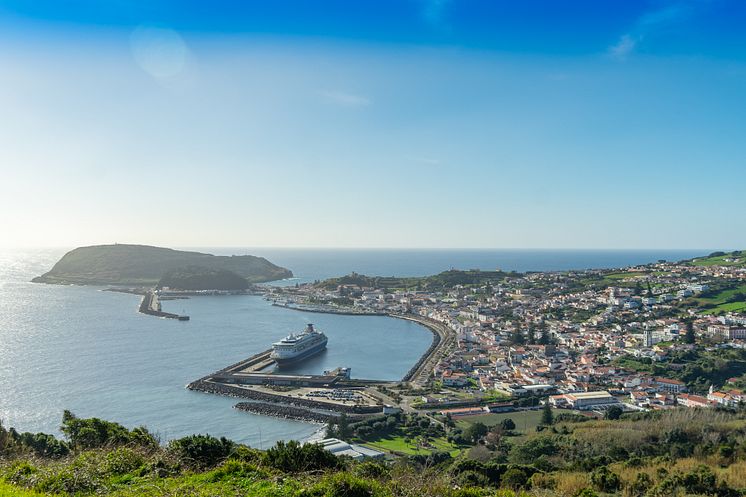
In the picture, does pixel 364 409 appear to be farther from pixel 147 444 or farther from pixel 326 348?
pixel 326 348

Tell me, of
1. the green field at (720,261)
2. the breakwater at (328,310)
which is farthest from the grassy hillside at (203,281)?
the green field at (720,261)

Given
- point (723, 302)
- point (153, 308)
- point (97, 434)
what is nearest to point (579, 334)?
point (723, 302)

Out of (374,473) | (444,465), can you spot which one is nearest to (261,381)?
(444,465)

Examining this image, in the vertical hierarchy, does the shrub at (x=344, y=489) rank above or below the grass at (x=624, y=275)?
above

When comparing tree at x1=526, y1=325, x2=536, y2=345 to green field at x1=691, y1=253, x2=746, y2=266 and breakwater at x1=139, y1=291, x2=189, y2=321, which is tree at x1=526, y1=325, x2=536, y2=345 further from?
green field at x1=691, y1=253, x2=746, y2=266

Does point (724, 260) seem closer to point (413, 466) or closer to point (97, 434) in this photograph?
point (413, 466)

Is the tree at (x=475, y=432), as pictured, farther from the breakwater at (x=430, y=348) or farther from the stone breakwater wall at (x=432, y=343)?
the stone breakwater wall at (x=432, y=343)
